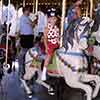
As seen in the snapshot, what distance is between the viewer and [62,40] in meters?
7.81

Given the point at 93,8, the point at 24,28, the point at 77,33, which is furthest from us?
the point at 24,28

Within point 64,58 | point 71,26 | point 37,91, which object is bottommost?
point 37,91

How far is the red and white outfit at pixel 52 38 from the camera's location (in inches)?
309

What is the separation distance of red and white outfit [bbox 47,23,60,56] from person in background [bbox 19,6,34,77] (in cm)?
63

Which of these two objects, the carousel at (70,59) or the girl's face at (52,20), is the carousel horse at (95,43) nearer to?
the carousel at (70,59)

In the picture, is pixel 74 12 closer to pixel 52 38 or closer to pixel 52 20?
pixel 52 20


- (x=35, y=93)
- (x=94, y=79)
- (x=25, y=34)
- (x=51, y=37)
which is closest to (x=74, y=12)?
(x=51, y=37)

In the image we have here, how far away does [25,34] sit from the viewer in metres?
8.52

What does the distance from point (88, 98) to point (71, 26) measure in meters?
1.15

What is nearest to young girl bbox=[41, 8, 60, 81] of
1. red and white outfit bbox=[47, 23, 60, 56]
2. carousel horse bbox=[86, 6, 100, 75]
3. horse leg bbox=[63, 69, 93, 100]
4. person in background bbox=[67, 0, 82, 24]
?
red and white outfit bbox=[47, 23, 60, 56]

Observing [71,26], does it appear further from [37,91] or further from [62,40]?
[37,91]

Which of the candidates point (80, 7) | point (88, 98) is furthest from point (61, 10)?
point (88, 98)

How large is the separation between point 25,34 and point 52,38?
2.61ft

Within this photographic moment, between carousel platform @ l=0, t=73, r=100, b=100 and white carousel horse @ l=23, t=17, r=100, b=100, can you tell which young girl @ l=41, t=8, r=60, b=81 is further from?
carousel platform @ l=0, t=73, r=100, b=100
